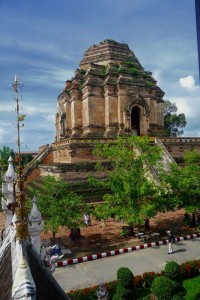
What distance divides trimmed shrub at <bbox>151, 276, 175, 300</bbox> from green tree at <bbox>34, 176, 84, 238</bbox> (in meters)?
6.46

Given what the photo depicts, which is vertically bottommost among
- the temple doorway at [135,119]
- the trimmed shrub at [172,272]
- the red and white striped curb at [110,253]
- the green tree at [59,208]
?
the red and white striped curb at [110,253]

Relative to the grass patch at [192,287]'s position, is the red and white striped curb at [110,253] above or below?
above

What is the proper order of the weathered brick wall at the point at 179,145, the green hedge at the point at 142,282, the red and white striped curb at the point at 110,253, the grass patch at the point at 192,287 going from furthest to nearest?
the weathered brick wall at the point at 179,145, the red and white striped curb at the point at 110,253, the grass patch at the point at 192,287, the green hedge at the point at 142,282

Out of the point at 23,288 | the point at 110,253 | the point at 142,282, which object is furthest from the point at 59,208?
the point at 23,288

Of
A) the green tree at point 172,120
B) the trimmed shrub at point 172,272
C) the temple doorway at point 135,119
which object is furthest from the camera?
the green tree at point 172,120

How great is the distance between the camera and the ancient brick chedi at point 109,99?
1276 inches

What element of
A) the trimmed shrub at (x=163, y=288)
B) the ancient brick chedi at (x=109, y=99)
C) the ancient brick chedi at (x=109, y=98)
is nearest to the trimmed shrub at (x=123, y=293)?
the trimmed shrub at (x=163, y=288)

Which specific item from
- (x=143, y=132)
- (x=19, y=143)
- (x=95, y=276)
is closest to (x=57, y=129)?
(x=143, y=132)

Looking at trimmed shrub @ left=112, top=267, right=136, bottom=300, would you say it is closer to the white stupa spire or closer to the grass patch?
the grass patch

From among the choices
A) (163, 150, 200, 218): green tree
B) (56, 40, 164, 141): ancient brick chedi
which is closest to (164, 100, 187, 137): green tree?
(56, 40, 164, 141): ancient brick chedi

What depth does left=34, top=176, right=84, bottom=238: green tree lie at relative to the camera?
1576cm

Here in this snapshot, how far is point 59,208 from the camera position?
1617 centimetres

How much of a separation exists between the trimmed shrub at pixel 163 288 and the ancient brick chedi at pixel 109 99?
64.4ft

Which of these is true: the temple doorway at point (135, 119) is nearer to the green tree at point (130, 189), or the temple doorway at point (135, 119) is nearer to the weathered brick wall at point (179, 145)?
the weathered brick wall at point (179, 145)
